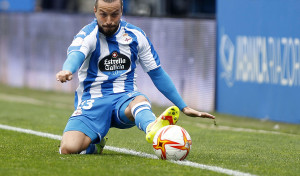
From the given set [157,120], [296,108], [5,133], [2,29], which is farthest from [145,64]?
[2,29]

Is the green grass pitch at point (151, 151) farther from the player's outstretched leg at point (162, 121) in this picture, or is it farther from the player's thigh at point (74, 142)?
the player's outstretched leg at point (162, 121)

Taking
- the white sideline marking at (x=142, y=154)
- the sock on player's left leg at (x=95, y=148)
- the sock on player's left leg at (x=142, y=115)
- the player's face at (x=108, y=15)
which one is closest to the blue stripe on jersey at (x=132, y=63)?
the player's face at (x=108, y=15)

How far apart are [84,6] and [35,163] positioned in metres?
21.1

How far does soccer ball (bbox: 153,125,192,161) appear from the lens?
7133mm

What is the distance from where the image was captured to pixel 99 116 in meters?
7.86

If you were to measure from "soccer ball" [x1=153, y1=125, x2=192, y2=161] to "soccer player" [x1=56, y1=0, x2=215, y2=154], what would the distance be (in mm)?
479

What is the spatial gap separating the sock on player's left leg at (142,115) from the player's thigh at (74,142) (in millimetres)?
649

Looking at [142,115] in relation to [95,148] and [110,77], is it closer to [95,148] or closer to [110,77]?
[110,77]

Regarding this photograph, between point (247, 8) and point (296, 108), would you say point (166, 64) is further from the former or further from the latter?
point (296, 108)

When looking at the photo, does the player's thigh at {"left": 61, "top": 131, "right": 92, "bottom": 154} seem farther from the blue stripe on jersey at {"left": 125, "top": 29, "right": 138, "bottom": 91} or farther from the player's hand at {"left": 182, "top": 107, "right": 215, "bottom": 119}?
the player's hand at {"left": 182, "top": 107, "right": 215, "bottom": 119}

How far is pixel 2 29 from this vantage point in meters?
21.5

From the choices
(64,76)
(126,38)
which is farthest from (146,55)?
(64,76)

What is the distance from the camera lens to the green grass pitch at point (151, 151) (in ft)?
22.1

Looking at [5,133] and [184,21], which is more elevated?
[184,21]
